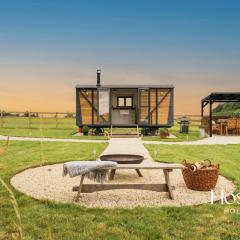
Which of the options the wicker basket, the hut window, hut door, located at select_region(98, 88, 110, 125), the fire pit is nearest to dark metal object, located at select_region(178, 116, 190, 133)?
the hut window

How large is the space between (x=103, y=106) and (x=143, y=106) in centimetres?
235

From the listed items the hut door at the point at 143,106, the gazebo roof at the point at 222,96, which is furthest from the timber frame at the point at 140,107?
the gazebo roof at the point at 222,96

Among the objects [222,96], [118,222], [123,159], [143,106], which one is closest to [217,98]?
[222,96]

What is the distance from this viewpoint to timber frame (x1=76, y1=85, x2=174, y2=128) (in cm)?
2217

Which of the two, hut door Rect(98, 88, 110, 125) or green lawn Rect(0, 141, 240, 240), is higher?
hut door Rect(98, 88, 110, 125)

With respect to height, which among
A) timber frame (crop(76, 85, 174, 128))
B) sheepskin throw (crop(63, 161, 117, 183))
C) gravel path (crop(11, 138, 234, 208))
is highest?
timber frame (crop(76, 85, 174, 128))

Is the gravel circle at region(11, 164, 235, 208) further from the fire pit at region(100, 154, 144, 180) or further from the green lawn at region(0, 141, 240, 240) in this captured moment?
the green lawn at region(0, 141, 240, 240)

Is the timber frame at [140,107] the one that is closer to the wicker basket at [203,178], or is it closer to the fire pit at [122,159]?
the fire pit at [122,159]

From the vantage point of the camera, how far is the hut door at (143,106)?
72.8ft

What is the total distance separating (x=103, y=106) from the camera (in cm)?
2212

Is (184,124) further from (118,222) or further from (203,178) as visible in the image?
(118,222)

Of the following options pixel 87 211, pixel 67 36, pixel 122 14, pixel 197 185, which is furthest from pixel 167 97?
pixel 87 211

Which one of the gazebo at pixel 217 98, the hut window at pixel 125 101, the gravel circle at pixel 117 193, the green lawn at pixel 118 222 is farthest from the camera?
the hut window at pixel 125 101

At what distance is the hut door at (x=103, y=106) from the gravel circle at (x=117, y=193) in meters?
13.4
